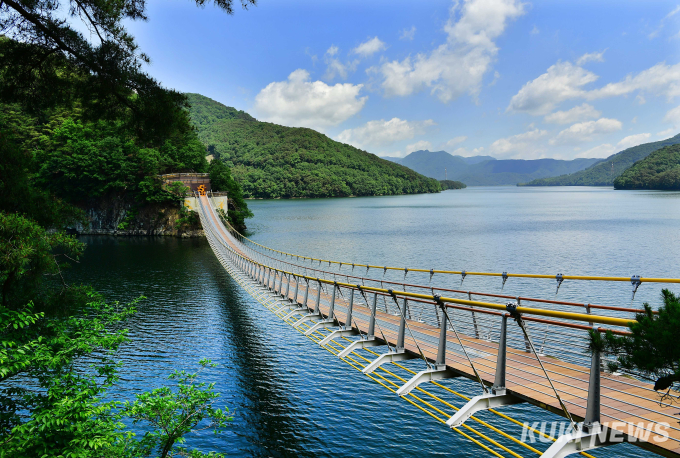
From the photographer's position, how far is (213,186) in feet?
171

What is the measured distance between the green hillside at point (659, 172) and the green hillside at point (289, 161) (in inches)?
2963

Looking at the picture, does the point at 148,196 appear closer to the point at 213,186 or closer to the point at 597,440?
the point at 213,186

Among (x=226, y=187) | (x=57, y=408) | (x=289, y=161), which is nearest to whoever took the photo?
(x=57, y=408)

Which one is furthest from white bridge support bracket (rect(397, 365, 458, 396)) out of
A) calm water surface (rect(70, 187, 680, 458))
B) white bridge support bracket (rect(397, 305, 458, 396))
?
calm water surface (rect(70, 187, 680, 458))

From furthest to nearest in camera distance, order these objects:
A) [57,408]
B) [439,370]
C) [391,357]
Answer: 1. [391,357]
2. [57,408]
3. [439,370]

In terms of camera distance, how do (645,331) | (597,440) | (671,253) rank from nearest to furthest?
(645,331), (597,440), (671,253)

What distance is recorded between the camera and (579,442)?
330cm

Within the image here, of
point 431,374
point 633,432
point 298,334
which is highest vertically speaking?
point 633,432

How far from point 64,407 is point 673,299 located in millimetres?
6794

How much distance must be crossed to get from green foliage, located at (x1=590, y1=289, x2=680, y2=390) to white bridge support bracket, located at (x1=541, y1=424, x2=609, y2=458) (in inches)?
39.8

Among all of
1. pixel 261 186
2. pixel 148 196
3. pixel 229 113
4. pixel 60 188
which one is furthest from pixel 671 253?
pixel 229 113

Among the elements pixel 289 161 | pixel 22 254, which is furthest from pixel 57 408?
pixel 289 161

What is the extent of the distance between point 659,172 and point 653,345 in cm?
13897

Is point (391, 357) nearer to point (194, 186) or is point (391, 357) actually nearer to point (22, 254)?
point (22, 254)
